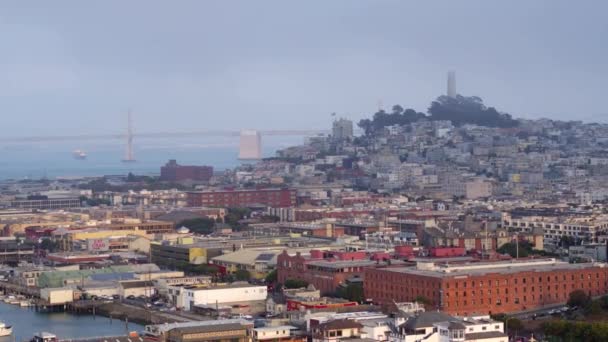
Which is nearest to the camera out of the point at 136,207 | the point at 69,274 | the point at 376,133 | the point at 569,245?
the point at 69,274

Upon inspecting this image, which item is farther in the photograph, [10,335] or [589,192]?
[589,192]

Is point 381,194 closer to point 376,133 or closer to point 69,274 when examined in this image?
point 376,133

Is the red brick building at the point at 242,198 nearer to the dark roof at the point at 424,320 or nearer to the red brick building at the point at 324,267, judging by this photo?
the red brick building at the point at 324,267

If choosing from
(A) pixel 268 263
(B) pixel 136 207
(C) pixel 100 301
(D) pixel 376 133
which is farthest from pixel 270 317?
(D) pixel 376 133

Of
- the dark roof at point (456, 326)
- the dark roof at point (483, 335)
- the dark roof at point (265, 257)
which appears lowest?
the dark roof at point (483, 335)

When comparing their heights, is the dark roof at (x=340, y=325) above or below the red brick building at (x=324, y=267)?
below

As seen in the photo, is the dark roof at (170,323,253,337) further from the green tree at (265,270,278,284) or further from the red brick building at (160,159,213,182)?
the red brick building at (160,159,213,182)

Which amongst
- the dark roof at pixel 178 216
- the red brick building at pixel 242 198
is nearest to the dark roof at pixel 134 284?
the dark roof at pixel 178 216

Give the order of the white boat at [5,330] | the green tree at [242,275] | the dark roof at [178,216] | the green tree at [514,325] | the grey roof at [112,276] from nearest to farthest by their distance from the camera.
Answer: the green tree at [514,325] → the white boat at [5,330] → the green tree at [242,275] → the grey roof at [112,276] → the dark roof at [178,216]
